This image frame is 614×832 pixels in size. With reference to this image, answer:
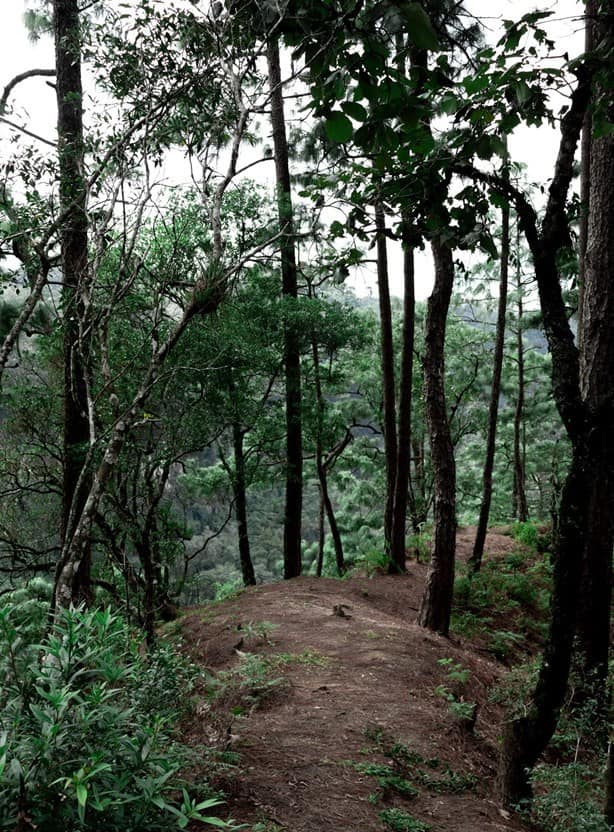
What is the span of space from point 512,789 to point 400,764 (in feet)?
2.23

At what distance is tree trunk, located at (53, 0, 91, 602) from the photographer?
235 inches

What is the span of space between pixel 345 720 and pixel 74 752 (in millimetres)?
2905

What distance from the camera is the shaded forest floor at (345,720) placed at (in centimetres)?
328

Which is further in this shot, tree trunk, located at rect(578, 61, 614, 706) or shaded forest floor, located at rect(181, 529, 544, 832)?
tree trunk, located at rect(578, 61, 614, 706)

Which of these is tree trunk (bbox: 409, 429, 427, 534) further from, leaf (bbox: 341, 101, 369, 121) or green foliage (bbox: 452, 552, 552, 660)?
leaf (bbox: 341, 101, 369, 121)

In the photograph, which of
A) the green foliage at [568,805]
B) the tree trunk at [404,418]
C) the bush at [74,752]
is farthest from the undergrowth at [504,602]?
the bush at [74,752]

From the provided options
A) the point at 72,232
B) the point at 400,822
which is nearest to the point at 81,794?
the point at 400,822

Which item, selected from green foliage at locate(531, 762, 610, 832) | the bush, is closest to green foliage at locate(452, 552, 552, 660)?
green foliage at locate(531, 762, 610, 832)

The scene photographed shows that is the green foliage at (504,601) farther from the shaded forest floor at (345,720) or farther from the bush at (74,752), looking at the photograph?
the bush at (74,752)

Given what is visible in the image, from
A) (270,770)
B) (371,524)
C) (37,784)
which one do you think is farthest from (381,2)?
(371,524)

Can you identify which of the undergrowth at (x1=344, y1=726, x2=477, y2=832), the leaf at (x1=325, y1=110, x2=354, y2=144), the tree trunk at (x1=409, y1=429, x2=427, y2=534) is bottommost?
the undergrowth at (x1=344, y1=726, x2=477, y2=832)

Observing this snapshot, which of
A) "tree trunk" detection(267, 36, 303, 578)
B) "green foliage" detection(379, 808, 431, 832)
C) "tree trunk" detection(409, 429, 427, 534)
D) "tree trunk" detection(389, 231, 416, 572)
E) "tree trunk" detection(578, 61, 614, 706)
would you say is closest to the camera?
"green foliage" detection(379, 808, 431, 832)

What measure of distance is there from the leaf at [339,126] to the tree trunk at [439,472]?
20.3 ft

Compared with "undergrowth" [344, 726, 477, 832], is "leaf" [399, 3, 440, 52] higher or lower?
higher
